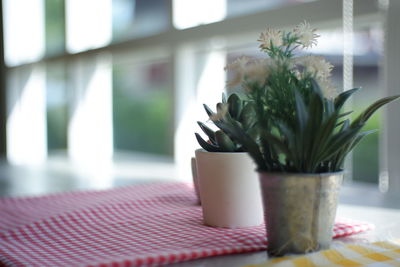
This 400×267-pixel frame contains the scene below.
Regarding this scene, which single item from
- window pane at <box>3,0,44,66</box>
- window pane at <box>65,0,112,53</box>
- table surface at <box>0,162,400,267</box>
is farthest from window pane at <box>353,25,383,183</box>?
window pane at <box>3,0,44,66</box>

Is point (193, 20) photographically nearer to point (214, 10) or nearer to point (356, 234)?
point (214, 10)

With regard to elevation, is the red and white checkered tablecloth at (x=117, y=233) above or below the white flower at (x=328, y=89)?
below

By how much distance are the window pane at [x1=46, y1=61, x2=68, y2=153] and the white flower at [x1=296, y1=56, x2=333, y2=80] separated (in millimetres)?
3321

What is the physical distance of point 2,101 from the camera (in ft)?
15.6

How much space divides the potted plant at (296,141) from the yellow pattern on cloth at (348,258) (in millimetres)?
20

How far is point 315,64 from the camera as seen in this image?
2.23 feet

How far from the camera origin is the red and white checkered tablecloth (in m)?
0.71

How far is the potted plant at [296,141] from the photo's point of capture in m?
0.66

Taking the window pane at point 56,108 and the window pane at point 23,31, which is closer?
the window pane at point 56,108

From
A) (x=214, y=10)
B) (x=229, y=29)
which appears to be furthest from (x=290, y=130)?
(x=214, y=10)

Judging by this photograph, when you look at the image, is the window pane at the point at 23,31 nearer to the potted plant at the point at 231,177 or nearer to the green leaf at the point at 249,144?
the potted plant at the point at 231,177

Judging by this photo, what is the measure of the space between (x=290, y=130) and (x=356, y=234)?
0.30 metres

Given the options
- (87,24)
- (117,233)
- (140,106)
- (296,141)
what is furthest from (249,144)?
(87,24)

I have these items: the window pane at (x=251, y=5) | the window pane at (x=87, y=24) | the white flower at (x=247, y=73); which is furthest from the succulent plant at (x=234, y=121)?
the window pane at (x=87, y=24)
